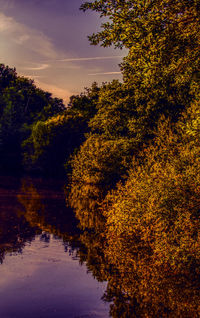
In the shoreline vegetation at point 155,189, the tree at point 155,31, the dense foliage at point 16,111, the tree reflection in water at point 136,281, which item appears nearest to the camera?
the tree reflection in water at point 136,281

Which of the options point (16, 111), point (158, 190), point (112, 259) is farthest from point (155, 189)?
point (16, 111)

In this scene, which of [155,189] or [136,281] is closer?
[136,281]

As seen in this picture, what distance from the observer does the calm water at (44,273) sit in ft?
30.1

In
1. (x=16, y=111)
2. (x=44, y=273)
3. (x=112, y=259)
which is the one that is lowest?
(x=44, y=273)

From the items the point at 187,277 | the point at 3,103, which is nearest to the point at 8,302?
the point at 187,277

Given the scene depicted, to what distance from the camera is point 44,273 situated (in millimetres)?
12008

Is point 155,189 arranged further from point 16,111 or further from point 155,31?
point 16,111

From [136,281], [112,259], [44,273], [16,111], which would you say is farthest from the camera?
[16,111]

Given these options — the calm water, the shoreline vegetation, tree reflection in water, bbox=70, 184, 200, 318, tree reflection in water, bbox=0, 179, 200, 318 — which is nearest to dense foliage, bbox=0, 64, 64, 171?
tree reflection in water, bbox=0, 179, 200, 318

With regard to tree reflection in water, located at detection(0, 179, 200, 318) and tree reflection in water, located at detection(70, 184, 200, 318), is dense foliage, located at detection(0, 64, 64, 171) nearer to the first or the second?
tree reflection in water, located at detection(0, 179, 200, 318)

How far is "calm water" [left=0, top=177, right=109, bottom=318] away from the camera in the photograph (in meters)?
9.19

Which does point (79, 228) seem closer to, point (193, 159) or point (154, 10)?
point (193, 159)

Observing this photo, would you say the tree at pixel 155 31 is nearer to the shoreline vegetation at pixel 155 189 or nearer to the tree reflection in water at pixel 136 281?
the shoreline vegetation at pixel 155 189

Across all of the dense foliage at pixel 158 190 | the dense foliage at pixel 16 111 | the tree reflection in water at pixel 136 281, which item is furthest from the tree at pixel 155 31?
the dense foliage at pixel 16 111
